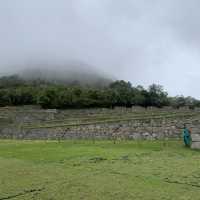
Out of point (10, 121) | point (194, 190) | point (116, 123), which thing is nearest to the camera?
point (194, 190)

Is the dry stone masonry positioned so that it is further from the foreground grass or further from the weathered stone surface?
the foreground grass

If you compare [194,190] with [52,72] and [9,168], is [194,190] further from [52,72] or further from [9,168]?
[52,72]

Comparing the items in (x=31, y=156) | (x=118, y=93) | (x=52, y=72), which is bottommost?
(x=31, y=156)

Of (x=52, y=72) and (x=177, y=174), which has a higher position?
(x=52, y=72)

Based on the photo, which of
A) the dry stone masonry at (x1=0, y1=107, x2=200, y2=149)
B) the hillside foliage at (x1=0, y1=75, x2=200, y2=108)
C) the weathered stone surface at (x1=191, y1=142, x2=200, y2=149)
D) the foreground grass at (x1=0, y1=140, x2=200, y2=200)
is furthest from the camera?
the hillside foliage at (x1=0, y1=75, x2=200, y2=108)

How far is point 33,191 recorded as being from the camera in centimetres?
539

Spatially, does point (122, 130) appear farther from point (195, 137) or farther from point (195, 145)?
point (195, 145)

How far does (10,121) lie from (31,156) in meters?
18.6

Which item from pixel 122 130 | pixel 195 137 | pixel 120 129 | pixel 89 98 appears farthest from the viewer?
pixel 89 98

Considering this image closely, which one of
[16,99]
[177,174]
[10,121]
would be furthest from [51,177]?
[16,99]

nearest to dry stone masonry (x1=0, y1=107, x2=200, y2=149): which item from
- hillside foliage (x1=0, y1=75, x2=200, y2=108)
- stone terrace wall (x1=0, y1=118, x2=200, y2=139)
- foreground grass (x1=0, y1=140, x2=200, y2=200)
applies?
stone terrace wall (x1=0, y1=118, x2=200, y2=139)

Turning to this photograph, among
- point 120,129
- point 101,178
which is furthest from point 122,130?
point 101,178

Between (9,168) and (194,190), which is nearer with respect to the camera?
(194,190)

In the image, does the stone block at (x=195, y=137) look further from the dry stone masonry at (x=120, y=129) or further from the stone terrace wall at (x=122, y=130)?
the stone terrace wall at (x=122, y=130)
